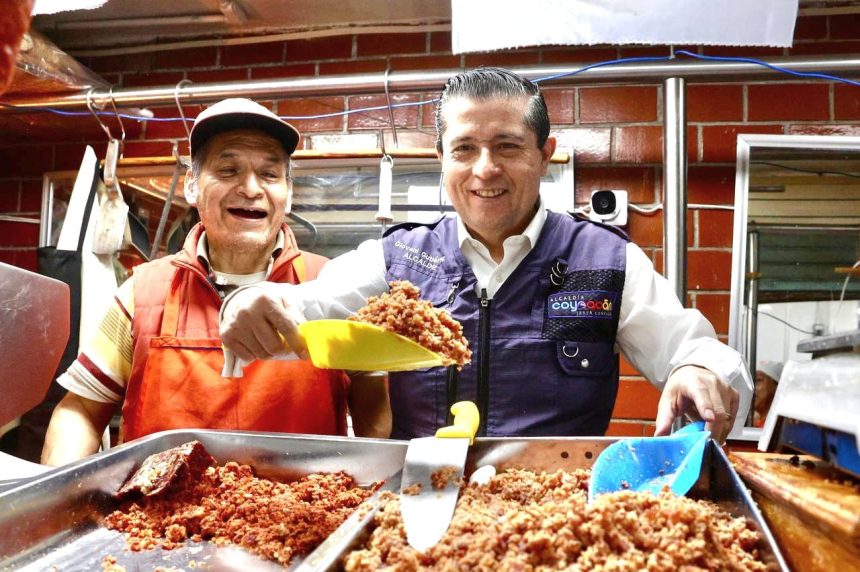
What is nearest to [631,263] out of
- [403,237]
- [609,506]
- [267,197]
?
[403,237]

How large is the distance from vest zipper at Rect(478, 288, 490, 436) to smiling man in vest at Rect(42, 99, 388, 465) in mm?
371

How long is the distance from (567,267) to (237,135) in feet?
3.50

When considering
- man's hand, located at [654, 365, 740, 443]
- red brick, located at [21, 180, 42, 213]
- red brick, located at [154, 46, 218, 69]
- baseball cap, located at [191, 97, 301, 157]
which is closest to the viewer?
man's hand, located at [654, 365, 740, 443]

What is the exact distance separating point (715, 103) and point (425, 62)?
1210mm

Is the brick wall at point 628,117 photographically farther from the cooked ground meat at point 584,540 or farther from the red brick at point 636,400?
the cooked ground meat at point 584,540

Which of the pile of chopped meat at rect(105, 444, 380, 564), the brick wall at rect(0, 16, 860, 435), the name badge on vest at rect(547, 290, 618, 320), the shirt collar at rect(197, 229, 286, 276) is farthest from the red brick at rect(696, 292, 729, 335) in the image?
the pile of chopped meat at rect(105, 444, 380, 564)

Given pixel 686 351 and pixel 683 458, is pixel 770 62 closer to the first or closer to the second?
pixel 686 351

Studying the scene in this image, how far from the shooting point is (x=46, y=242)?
276cm

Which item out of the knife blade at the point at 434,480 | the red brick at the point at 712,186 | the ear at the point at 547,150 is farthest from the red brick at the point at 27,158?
the red brick at the point at 712,186

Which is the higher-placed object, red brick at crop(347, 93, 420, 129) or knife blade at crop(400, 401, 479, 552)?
red brick at crop(347, 93, 420, 129)

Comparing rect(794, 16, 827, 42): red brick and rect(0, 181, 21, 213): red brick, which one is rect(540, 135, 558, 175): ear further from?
rect(0, 181, 21, 213): red brick

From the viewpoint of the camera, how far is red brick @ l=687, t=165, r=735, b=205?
2.32 metres

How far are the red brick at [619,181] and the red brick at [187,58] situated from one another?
69.5 inches

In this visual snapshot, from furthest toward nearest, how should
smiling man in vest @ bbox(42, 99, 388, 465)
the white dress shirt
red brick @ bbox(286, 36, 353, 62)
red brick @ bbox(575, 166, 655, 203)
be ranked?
red brick @ bbox(286, 36, 353, 62), red brick @ bbox(575, 166, 655, 203), smiling man in vest @ bbox(42, 99, 388, 465), the white dress shirt
